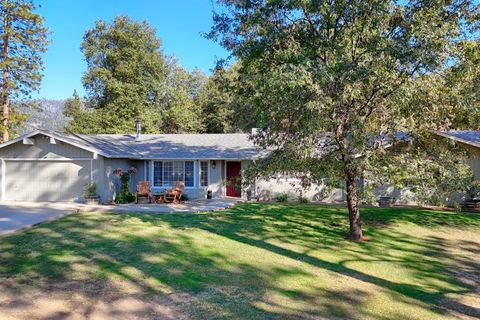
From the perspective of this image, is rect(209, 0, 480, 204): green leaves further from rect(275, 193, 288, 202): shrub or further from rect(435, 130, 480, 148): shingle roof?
rect(275, 193, 288, 202): shrub

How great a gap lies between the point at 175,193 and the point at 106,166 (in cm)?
335

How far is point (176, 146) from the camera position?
21938 millimetres

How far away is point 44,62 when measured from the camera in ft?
96.7

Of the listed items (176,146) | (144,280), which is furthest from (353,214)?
(176,146)

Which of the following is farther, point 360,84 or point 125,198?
point 125,198

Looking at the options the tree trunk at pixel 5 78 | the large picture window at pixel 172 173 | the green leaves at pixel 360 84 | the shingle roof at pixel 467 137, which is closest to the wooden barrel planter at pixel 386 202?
the shingle roof at pixel 467 137

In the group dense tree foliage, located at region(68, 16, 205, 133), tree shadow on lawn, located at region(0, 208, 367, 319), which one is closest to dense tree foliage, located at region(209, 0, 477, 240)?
tree shadow on lawn, located at region(0, 208, 367, 319)

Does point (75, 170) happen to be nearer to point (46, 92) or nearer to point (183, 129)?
point (46, 92)

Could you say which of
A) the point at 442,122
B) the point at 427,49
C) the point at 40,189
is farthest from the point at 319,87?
the point at 40,189

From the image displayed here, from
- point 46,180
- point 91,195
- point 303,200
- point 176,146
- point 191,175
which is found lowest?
point 303,200

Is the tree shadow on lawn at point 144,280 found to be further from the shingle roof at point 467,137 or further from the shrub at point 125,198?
the shingle roof at point 467,137

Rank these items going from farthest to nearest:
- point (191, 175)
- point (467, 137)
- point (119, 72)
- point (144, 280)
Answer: point (119, 72) < point (191, 175) < point (467, 137) < point (144, 280)

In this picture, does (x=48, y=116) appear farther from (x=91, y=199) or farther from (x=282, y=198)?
(x=282, y=198)

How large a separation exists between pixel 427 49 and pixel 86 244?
8.65 m
